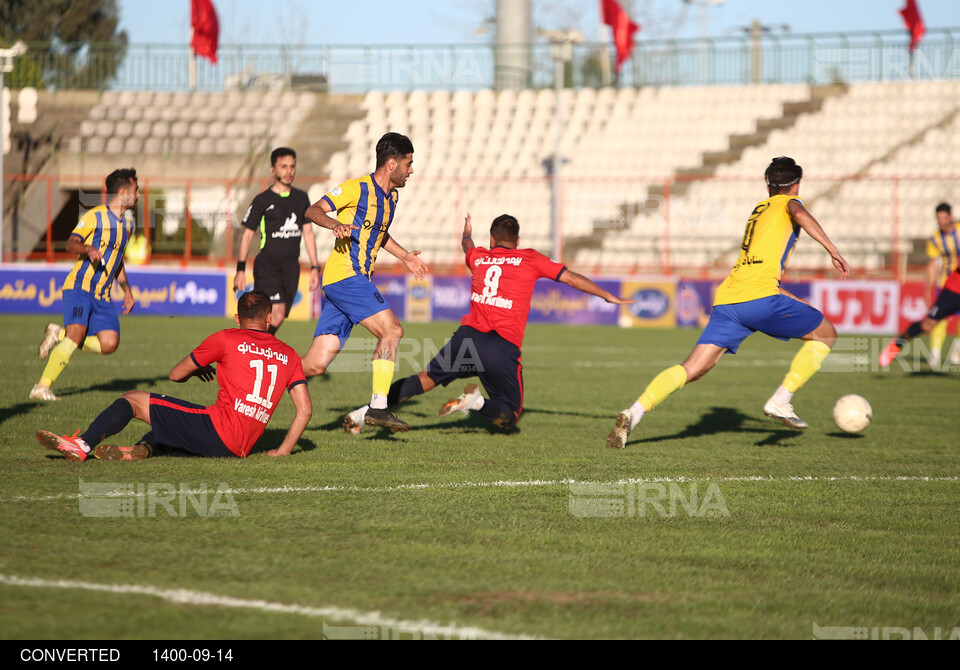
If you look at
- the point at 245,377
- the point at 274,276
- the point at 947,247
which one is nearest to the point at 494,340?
the point at 245,377

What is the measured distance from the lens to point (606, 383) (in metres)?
12.2

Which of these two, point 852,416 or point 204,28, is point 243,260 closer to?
point 852,416

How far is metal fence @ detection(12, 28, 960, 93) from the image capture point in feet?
103

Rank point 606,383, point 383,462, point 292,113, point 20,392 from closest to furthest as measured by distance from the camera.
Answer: point 383,462 → point 20,392 → point 606,383 → point 292,113

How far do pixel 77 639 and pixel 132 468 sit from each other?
2.92 meters

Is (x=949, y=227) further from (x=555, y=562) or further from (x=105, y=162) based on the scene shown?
(x=105, y=162)

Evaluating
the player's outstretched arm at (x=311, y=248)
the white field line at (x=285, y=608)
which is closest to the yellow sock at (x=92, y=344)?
the player's outstretched arm at (x=311, y=248)

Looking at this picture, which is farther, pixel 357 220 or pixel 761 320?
pixel 357 220

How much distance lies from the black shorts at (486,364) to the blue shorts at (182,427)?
1.97m

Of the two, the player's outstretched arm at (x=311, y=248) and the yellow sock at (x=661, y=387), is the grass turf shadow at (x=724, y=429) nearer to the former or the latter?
the yellow sock at (x=661, y=387)

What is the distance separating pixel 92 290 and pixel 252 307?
368 cm

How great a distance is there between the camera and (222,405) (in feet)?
20.9

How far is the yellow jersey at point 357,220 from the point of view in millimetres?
7832

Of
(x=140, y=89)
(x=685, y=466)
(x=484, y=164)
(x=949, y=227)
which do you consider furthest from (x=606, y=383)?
(x=140, y=89)
